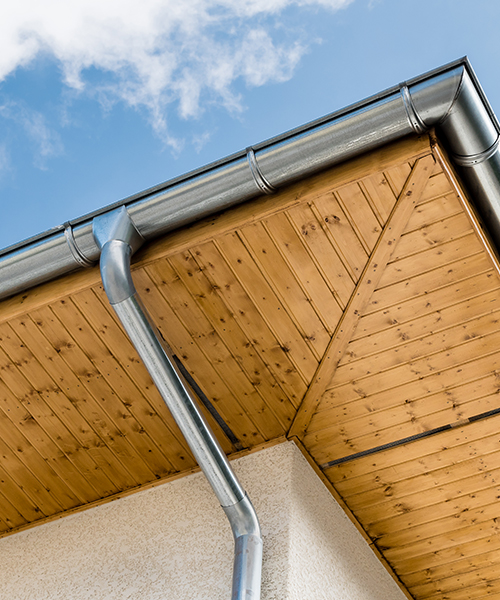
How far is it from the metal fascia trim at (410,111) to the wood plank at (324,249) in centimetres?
52

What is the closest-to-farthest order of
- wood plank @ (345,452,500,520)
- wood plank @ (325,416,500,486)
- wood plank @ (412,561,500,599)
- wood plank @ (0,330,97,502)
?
wood plank @ (0,330,97,502) → wood plank @ (325,416,500,486) → wood plank @ (345,452,500,520) → wood plank @ (412,561,500,599)

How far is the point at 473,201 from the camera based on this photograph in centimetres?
242

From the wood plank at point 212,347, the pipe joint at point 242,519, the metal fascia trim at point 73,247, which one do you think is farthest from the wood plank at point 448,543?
the metal fascia trim at point 73,247

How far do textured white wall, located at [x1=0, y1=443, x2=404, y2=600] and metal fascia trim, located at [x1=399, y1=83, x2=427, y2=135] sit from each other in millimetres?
1708

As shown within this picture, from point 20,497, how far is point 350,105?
279 centimetres

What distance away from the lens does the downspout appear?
7.84 feet

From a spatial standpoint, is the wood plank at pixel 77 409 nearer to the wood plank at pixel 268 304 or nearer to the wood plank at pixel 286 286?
the wood plank at pixel 268 304

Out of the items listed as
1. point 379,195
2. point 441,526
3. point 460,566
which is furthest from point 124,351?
point 460,566

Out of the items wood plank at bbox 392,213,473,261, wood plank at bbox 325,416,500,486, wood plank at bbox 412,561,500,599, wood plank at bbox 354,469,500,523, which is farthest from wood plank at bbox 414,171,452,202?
wood plank at bbox 412,561,500,599

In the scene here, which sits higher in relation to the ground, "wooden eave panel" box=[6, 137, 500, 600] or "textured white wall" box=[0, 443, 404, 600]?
"wooden eave panel" box=[6, 137, 500, 600]

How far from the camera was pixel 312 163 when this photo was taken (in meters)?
2.32

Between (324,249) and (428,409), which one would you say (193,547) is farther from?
(324,249)

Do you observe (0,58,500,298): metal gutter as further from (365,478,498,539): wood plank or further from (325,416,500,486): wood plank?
(365,478,498,539): wood plank

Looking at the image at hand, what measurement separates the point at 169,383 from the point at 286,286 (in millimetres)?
671
